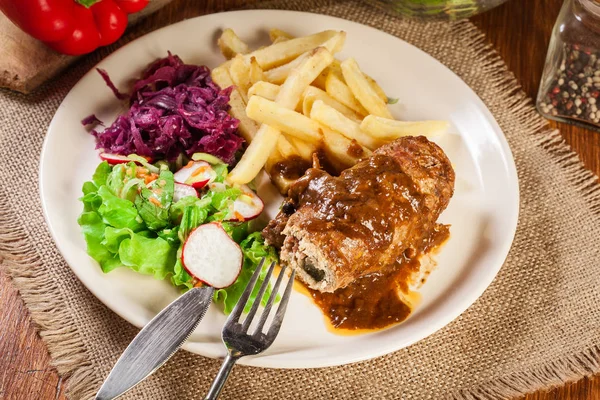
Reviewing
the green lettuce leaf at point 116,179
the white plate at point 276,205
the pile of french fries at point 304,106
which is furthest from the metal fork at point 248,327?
the green lettuce leaf at point 116,179

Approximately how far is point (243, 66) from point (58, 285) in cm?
199

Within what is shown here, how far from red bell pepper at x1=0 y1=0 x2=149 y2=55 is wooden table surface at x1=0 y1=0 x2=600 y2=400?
606 millimetres

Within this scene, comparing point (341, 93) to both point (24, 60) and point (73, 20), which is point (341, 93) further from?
point (24, 60)

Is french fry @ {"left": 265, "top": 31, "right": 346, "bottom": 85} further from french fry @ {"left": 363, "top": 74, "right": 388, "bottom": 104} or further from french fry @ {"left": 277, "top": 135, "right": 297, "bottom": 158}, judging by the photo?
french fry @ {"left": 277, "top": 135, "right": 297, "bottom": 158}

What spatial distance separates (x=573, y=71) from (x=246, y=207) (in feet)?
9.53

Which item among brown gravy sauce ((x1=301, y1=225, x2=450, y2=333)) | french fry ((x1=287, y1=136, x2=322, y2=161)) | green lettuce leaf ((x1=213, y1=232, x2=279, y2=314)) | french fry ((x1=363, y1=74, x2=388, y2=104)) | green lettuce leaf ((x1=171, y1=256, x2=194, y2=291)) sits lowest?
brown gravy sauce ((x1=301, y1=225, x2=450, y2=333))

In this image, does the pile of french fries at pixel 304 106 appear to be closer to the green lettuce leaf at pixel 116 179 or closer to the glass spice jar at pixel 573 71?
the green lettuce leaf at pixel 116 179

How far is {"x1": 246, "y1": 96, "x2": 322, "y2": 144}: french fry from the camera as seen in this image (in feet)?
14.6

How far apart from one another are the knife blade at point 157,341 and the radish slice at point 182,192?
2.25 feet

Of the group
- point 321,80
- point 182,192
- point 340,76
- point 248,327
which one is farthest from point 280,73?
point 248,327

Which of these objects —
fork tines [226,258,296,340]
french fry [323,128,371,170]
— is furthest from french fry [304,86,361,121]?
fork tines [226,258,296,340]

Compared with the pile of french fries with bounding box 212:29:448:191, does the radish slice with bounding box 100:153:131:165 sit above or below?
below

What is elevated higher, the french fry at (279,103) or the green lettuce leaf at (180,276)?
the french fry at (279,103)

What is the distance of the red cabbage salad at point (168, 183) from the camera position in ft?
13.3
